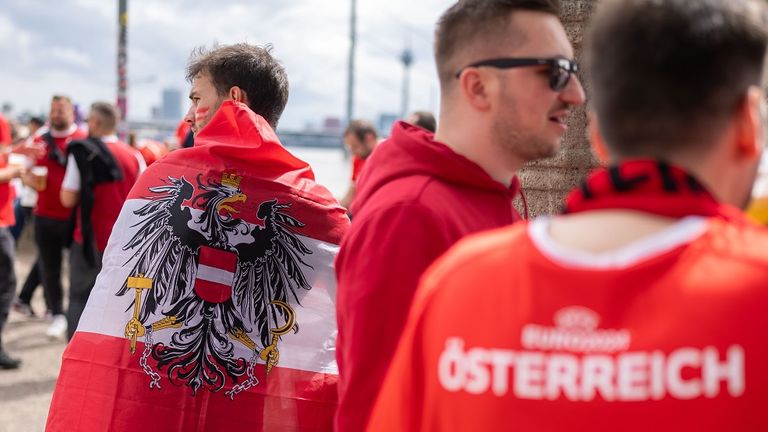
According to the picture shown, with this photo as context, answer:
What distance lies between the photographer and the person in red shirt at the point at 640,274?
1212mm

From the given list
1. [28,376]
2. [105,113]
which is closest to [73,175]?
[105,113]

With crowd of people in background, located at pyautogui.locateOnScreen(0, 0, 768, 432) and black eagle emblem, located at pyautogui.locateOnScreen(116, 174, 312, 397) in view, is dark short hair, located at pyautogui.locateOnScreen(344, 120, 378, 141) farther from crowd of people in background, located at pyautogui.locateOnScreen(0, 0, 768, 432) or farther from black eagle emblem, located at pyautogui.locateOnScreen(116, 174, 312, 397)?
black eagle emblem, located at pyautogui.locateOnScreen(116, 174, 312, 397)

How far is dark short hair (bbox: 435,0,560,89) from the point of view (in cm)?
222

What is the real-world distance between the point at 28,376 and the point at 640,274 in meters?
7.13

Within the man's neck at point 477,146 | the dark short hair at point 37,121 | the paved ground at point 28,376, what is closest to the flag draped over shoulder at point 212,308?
the man's neck at point 477,146

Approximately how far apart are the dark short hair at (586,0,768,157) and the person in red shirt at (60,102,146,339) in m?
6.42

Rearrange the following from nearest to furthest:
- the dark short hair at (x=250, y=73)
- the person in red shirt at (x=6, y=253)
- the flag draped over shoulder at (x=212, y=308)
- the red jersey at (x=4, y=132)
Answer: the flag draped over shoulder at (x=212, y=308)
the dark short hair at (x=250, y=73)
the person in red shirt at (x=6, y=253)
the red jersey at (x=4, y=132)

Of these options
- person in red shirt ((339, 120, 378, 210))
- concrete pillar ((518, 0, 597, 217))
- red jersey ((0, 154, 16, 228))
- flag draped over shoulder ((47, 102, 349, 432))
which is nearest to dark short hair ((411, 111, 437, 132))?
person in red shirt ((339, 120, 378, 210))

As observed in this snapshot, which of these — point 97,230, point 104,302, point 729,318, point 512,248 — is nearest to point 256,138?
point 104,302

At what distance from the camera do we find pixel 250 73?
342 cm

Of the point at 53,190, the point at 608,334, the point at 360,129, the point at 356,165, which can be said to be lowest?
the point at 608,334

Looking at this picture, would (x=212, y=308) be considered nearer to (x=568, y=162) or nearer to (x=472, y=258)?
(x=568, y=162)

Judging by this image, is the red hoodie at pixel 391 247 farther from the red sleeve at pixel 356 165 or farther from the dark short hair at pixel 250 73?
the red sleeve at pixel 356 165

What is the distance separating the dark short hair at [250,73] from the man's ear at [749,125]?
232 cm
